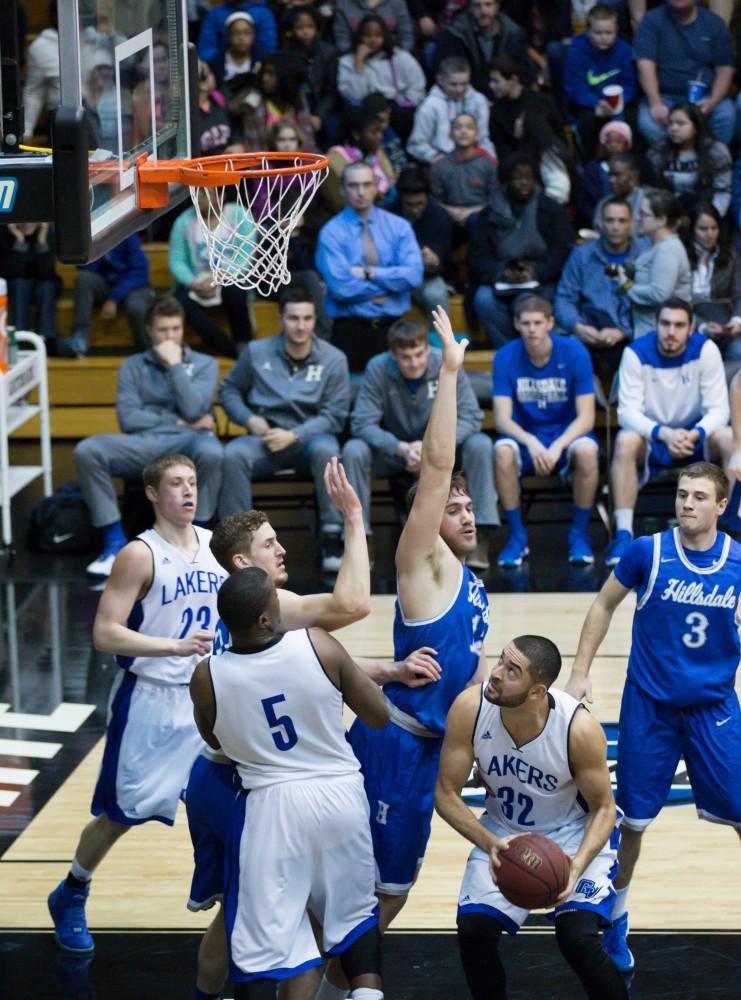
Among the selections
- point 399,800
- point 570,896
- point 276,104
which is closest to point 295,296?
point 276,104

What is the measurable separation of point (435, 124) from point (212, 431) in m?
3.50

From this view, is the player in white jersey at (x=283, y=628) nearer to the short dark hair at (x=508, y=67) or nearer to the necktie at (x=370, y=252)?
the necktie at (x=370, y=252)

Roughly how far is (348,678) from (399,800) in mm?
662

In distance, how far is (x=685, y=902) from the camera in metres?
5.63

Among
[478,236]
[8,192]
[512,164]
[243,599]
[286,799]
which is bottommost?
[286,799]

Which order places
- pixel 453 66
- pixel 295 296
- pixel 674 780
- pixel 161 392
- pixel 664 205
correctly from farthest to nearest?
pixel 453 66 → pixel 664 205 → pixel 161 392 → pixel 295 296 → pixel 674 780

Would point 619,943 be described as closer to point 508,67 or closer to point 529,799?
point 529,799

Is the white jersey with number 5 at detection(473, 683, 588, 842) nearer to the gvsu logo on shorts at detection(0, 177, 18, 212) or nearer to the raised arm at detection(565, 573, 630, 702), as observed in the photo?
the raised arm at detection(565, 573, 630, 702)

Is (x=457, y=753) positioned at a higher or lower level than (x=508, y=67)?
lower

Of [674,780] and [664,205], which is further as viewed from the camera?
[664,205]

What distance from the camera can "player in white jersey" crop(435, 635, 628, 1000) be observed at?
4402 mm

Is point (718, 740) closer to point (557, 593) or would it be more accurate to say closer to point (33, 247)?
point (557, 593)

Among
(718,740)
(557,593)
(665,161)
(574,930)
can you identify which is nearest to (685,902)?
(718,740)

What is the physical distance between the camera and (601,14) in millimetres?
12125
